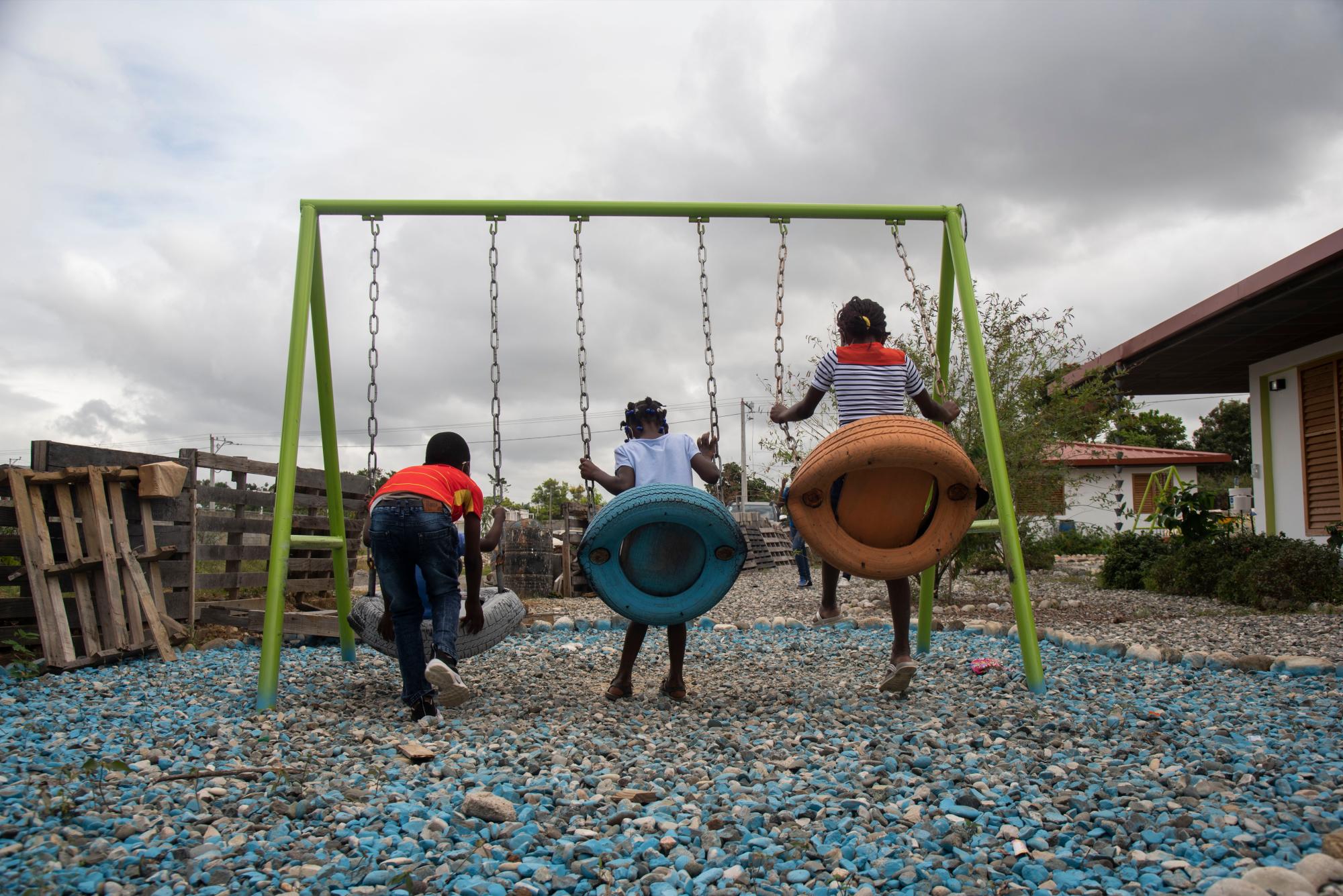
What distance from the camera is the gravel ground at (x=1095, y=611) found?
6457 mm

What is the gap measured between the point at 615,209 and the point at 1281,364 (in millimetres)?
10933

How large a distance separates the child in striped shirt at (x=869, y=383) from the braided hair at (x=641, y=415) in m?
0.57

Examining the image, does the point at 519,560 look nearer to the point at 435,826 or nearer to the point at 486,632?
the point at 486,632

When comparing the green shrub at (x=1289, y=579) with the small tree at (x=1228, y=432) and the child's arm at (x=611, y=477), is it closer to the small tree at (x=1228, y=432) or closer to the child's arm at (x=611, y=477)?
the child's arm at (x=611, y=477)

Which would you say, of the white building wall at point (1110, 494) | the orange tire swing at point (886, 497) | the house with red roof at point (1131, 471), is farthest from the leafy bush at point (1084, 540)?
the orange tire swing at point (886, 497)

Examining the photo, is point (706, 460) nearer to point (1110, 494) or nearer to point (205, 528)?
point (205, 528)

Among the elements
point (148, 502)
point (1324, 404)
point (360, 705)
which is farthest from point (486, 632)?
point (1324, 404)

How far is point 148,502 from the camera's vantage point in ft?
20.5

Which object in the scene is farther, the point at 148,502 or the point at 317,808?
the point at 148,502

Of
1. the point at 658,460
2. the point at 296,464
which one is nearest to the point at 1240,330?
the point at 658,460

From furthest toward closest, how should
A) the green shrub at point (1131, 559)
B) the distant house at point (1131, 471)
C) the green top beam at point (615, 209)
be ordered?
the distant house at point (1131, 471), the green shrub at point (1131, 559), the green top beam at point (615, 209)

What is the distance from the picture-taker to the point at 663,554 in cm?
432

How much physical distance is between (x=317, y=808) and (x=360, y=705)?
1.84m

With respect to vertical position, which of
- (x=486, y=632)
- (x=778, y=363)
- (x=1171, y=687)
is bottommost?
(x=1171, y=687)
